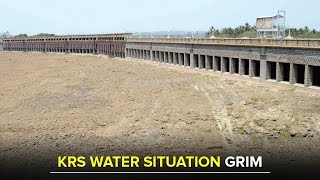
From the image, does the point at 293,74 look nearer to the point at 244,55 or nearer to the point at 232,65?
the point at 244,55

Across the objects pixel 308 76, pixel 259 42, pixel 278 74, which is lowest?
pixel 278 74

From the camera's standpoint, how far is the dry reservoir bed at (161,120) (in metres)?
27.3

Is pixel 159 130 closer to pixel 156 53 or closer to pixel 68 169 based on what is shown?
pixel 68 169

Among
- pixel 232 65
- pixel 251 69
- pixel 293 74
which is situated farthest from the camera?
pixel 232 65

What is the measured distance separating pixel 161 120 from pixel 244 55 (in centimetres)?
2125

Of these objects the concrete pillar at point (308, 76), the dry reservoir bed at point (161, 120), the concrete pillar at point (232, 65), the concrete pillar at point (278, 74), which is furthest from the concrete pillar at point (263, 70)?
the concrete pillar at point (232, 65)

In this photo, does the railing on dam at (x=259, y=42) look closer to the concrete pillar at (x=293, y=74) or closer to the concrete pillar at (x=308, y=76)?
the concrete pillar at (x=308, y=76)

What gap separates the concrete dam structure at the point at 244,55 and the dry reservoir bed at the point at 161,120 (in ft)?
5.61

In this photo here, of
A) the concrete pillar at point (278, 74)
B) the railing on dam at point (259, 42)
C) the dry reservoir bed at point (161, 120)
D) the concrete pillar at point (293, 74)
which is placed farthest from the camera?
the concrete pillar at point (278, 74)

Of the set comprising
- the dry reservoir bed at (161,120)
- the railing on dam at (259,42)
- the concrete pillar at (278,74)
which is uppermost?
the railing on dam at (259,42)

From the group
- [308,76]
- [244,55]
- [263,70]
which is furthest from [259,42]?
[308,76]

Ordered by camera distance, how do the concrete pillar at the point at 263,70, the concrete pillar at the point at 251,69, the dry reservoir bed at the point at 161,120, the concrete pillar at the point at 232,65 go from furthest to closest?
1. the concrete pillar at the point at 232,65
2. the concrete pillar at the point at 251,69
3. the concrete pillar at the point at 263,70
4. the dry reservoir bed at the point at 161,120

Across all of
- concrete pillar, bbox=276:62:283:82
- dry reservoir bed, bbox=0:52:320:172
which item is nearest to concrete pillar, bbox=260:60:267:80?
dry reservoir bed, bbox=0:52:320:172

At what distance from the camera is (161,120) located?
33.9 metres
